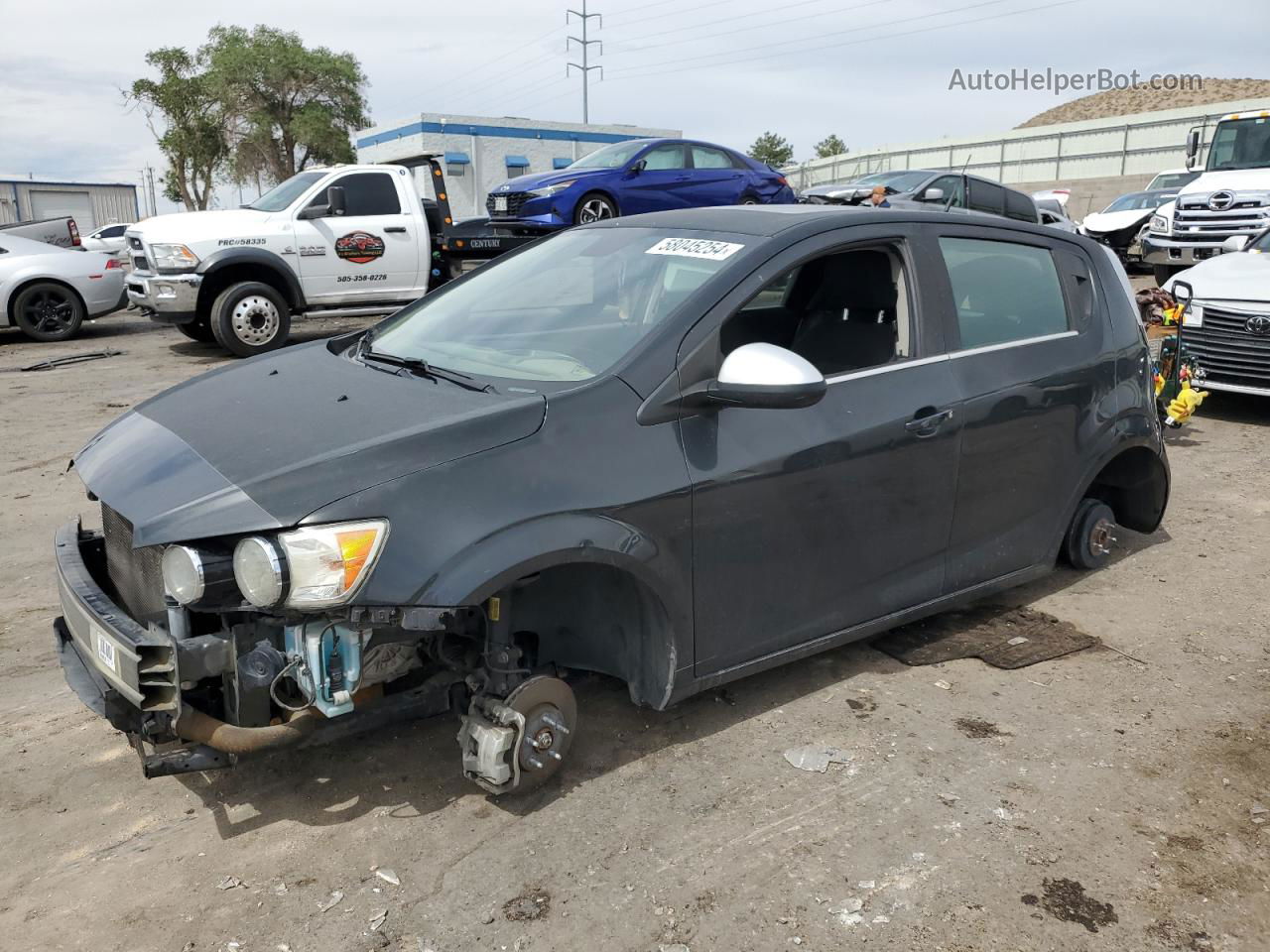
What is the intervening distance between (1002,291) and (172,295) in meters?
9.05

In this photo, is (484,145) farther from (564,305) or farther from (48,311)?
(564,305)

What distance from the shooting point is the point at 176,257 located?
10633 mm

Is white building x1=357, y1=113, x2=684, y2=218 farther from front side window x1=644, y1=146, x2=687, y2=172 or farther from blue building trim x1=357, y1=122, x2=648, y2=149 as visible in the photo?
front side window x1=644, y1=146, x2=687, y2=172

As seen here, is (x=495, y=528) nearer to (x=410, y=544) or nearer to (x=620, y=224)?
(x=410, y=544)

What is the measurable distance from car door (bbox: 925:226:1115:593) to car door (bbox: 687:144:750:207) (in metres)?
10.9

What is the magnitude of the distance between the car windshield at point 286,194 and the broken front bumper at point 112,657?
9.19 metres

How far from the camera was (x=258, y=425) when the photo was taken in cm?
301

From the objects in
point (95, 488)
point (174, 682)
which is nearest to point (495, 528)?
point (174, 682)

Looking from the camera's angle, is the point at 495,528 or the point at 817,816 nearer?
the point at 495,528

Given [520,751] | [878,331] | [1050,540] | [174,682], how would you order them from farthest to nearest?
[1050,540], [878,331], [520,751], [174,682]

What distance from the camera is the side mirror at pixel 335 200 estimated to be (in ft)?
37.0

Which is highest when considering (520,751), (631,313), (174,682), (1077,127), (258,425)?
(1077,127)

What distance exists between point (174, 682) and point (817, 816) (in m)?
1.77

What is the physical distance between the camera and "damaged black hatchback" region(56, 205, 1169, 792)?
2623 mm
